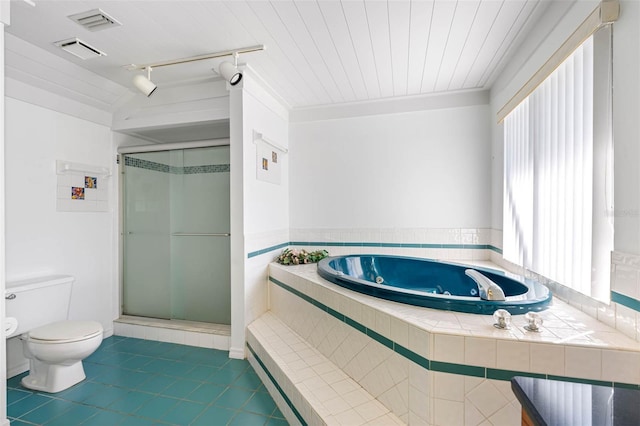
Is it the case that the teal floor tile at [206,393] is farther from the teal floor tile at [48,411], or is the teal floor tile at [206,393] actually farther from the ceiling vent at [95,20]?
the ceiling vent at [95,20]

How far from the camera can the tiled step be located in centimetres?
141

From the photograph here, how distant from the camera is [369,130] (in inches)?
128

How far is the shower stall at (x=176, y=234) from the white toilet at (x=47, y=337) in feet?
2.67

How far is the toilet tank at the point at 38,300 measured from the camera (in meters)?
2.01

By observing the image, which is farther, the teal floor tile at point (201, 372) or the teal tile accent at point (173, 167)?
the teal tile accent at point (173, 167)

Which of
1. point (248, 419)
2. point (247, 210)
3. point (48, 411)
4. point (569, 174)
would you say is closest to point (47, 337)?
point (48, 411)

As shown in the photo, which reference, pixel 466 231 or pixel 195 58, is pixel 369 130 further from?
pixel 195 58

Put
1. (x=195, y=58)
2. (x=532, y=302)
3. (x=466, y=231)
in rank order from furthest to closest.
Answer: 1. (x=466, y=231)
2. (x=195, y=58)
3. (x=532, y=302)

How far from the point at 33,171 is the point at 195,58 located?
4.90ft

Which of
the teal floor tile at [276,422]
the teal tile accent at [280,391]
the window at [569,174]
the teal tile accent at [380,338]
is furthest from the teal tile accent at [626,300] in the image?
the teal floor tile at [276,422]

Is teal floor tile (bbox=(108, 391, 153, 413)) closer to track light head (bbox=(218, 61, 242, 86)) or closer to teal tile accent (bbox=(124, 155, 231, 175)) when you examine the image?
teal tile accent (bbox=(124, 155, 231, 175))

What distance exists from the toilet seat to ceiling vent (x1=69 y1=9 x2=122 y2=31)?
1926 millimetres

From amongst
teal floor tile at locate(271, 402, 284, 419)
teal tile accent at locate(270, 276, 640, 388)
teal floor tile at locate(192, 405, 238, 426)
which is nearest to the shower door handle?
teal floor tile at locate(192, 405, 238, 426)

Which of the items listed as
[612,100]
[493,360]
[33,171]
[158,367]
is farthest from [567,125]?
[33,171]
